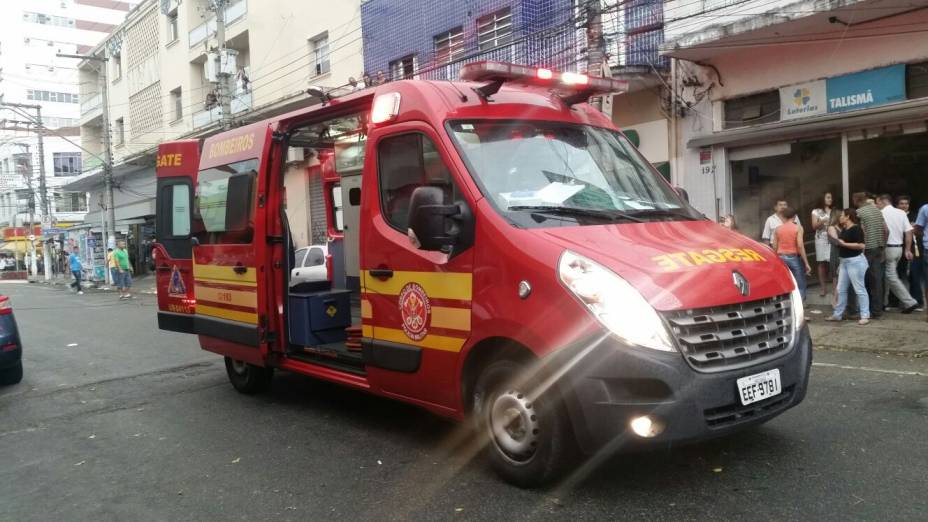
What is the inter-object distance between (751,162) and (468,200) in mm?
10201

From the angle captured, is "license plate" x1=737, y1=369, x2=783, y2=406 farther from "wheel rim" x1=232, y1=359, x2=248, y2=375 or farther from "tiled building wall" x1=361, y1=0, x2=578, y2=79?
"tiled building wall" x1=361, y1=0, x2=578, y2=79

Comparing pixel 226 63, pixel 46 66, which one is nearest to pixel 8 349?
pixel 226 63

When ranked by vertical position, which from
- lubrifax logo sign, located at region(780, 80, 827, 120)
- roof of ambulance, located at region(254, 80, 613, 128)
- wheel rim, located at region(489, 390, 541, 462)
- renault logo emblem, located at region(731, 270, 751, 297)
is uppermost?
lubrifax logo sign, located at region(780, 80, 827, 120)

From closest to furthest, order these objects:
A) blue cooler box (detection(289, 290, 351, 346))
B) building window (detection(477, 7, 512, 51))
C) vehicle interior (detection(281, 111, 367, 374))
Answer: vehicle interior (detection(281, 111, 367, 374))
blue cooler box (detection(289, 290, 351, 346))
building window (detection(477, 7, 512, 51))

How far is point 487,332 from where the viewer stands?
383 centimetres

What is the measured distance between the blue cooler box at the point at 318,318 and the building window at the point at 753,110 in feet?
29.9

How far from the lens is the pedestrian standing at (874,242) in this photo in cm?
940

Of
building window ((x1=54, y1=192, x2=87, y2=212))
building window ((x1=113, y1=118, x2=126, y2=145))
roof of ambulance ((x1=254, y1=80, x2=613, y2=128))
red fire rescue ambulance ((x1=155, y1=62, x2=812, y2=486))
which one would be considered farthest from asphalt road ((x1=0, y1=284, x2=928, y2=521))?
building window ((x1=54, y1=192, x2=87, y2=212))

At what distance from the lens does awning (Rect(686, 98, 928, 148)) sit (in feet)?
32.9

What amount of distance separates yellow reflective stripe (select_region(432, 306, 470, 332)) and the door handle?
498 mm

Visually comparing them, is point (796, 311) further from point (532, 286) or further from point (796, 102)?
point (796, 102)

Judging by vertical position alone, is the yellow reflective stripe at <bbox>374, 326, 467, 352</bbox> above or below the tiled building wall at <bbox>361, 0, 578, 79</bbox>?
below

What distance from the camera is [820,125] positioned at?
35.9ft

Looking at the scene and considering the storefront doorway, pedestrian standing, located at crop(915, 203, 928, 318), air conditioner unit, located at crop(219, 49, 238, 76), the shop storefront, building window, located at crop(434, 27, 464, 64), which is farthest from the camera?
air conditioner unit, located at crop(219, 49, 238, 76)
